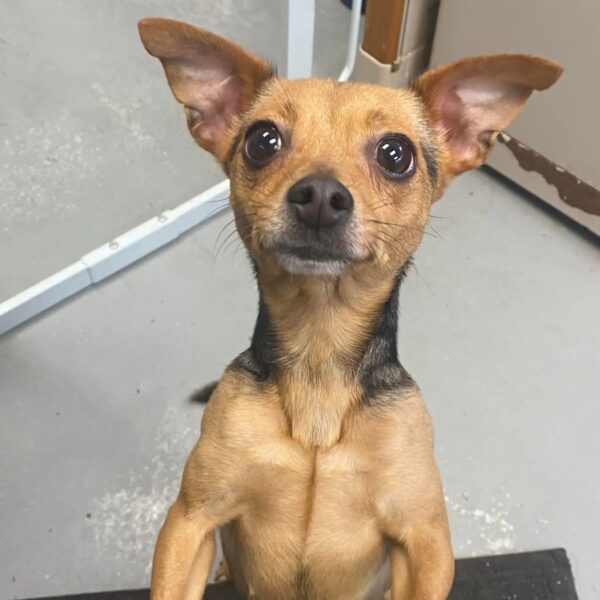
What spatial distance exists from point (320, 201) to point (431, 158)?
1.58ft

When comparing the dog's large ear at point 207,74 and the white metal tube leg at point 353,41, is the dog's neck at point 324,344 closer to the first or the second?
the dog's large ear at point 207,74

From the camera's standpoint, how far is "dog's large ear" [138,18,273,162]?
1629mm

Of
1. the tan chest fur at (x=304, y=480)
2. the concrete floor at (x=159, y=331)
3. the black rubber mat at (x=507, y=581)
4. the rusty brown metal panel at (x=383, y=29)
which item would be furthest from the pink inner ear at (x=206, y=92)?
the rusty brown metal panel at (x=383, y=29)

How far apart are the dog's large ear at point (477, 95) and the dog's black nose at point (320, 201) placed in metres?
0.48

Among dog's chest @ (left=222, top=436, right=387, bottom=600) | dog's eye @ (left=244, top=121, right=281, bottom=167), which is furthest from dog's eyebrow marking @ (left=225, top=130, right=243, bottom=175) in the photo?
dog's chest @ (left=222, top=436, right=387, bottom=600)

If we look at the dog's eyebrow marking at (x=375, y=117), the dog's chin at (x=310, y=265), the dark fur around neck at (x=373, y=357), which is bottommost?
the dark fur around neck at (x=373, y=357)

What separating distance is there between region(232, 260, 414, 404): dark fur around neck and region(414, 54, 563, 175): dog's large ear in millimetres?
327

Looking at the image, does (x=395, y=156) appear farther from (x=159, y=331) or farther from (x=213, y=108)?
(x=159, y=331)

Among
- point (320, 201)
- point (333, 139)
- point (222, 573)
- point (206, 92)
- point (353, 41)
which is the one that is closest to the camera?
point (320, 201)

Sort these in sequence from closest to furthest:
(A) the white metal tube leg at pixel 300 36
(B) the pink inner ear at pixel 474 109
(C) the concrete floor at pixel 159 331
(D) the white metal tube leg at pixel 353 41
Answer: (B) the pink inner ear at pixel 474 109, (C) the concrete floor at pixel 159 331, (A) the white metal tube leg at pixel 300 36, (D) the white metal tube leg at pixel 353 41

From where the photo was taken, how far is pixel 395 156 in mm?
1600

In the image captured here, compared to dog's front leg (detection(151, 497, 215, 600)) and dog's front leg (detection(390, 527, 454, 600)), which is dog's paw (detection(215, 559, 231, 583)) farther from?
dog's front leg (detection(390, 527, 454, 600))

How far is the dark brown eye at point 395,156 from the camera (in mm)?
1588

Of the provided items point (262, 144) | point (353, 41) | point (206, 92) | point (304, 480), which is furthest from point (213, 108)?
point (353, 41)
